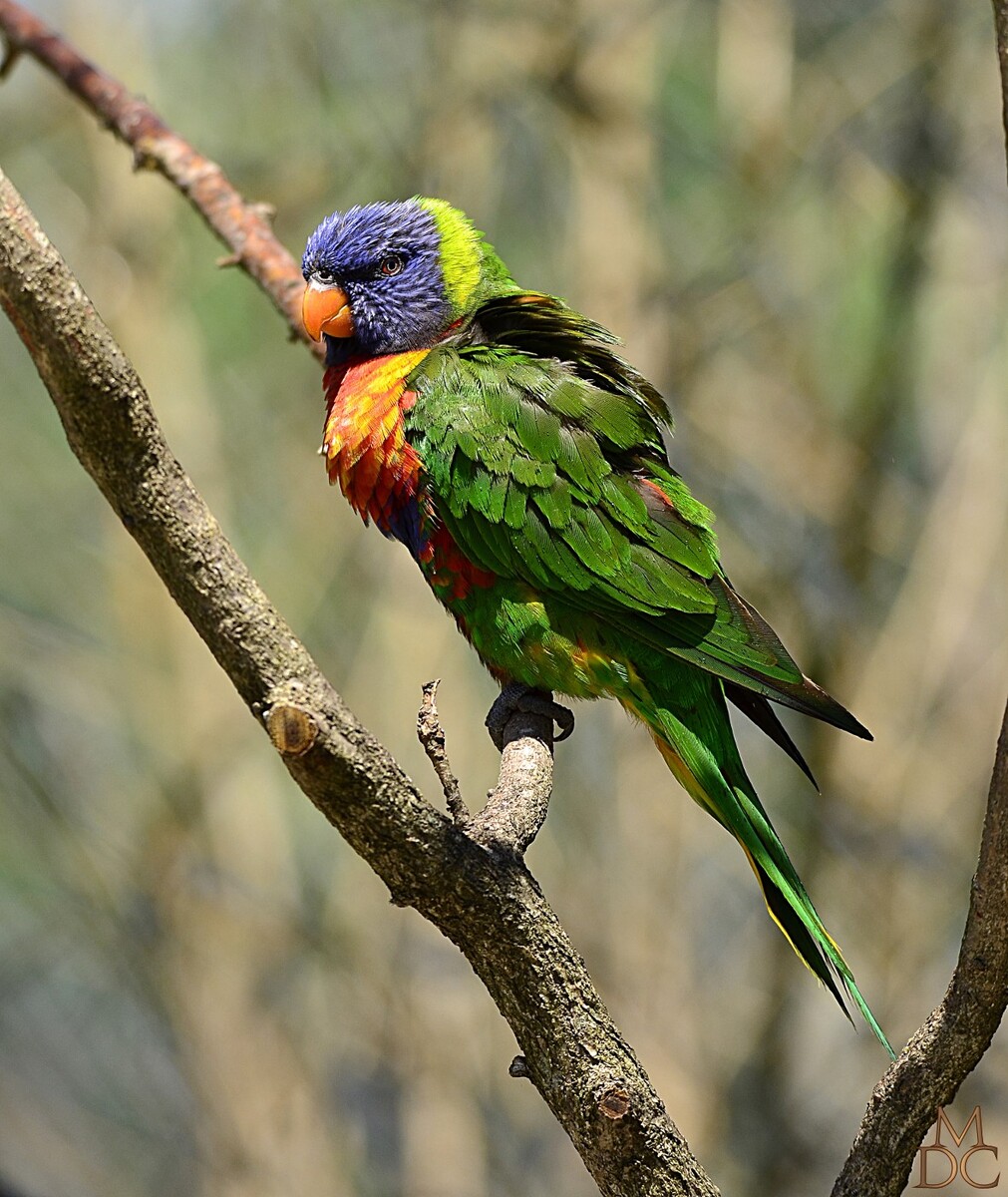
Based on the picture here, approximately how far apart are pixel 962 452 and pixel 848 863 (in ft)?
5.98

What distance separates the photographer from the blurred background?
5242 millimetres

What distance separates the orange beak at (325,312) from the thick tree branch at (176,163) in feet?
0.22

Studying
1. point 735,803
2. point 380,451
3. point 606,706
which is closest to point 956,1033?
point 735,803

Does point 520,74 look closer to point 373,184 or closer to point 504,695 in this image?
point 373,184

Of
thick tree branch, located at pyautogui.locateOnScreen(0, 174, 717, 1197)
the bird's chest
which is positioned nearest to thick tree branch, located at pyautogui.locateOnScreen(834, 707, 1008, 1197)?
thick tree branch, located at pyautogui.locateOnScreen(0, 174, 717, 1197)

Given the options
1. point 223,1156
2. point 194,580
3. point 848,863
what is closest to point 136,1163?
point 223,1156

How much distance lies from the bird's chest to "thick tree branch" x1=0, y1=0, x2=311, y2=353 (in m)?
0.39

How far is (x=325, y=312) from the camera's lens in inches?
121

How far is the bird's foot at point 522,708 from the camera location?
2732 millimetres

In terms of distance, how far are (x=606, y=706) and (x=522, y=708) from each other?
315 cm

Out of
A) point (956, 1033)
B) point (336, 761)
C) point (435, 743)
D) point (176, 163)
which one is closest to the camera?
point (336, 761)

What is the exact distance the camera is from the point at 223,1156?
18.3 ft

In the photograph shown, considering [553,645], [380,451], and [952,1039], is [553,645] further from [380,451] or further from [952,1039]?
[952,1039]

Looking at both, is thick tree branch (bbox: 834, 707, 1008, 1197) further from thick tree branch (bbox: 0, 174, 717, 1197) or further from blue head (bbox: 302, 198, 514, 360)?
blue head (bbox: 302, 198, 514, 360)
